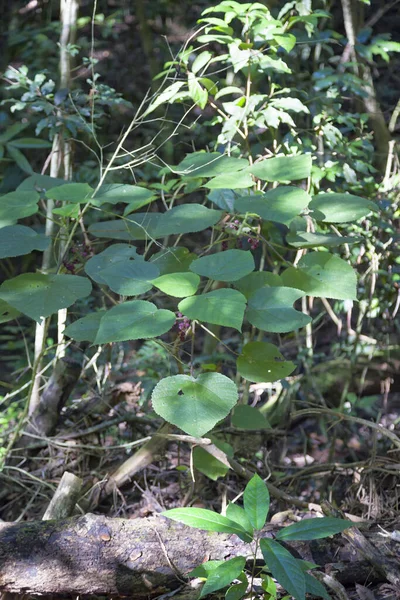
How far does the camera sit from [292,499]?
1858mm

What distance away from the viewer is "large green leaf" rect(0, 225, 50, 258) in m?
1.44

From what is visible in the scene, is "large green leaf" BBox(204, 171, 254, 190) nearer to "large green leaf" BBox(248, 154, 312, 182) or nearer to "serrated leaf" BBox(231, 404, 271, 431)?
"large green leaf" BBox(248, 154, 312, 182)

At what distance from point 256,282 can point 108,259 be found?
35 cm

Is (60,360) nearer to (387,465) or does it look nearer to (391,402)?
(387,465)

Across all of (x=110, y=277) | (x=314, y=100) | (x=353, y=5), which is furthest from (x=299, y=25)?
(x=110, y=277)

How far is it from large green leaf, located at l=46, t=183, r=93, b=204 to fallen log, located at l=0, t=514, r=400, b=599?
2.46 feet

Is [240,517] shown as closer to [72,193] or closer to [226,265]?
[226,265]

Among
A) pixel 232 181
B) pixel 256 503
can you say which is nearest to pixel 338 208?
pixel 232 181

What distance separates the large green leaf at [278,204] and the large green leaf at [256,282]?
0.14 meters

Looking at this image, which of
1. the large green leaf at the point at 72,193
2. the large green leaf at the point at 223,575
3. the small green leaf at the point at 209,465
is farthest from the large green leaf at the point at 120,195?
the large green leaf at the point at 223,575

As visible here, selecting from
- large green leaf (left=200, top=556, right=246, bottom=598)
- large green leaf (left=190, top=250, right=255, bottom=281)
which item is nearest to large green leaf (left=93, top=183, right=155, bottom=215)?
large green leaf (left=190, top=250, right=255, bottom=281)

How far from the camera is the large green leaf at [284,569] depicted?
3.95 ft

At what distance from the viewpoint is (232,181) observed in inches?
61.6

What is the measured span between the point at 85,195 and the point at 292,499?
1.02 m
